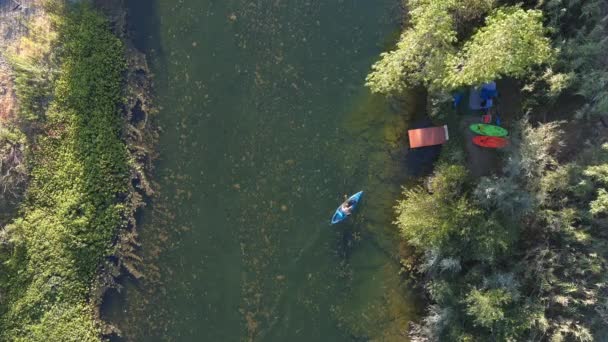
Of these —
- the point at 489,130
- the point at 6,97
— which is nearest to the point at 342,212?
the point at 489,130

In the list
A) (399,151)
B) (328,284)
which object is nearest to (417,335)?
(328,284)

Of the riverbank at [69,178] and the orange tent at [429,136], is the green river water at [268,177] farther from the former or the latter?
the riverbank at [69,178]

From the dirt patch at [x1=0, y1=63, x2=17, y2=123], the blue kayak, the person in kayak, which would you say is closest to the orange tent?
the blue kayak

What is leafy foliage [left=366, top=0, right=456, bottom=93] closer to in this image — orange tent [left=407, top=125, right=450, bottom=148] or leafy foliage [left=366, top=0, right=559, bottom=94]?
leafy foliage [left=366, top=0, right=559, bottom=94]

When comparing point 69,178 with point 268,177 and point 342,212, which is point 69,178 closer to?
point 268,177

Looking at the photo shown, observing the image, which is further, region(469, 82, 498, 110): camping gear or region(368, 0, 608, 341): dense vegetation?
region(469, 82, 498, 110): camping gear

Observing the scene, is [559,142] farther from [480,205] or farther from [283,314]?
[283,314]

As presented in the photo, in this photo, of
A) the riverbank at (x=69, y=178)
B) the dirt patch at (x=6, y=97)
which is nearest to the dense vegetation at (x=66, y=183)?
the riverbank at (x=69, y=178)
